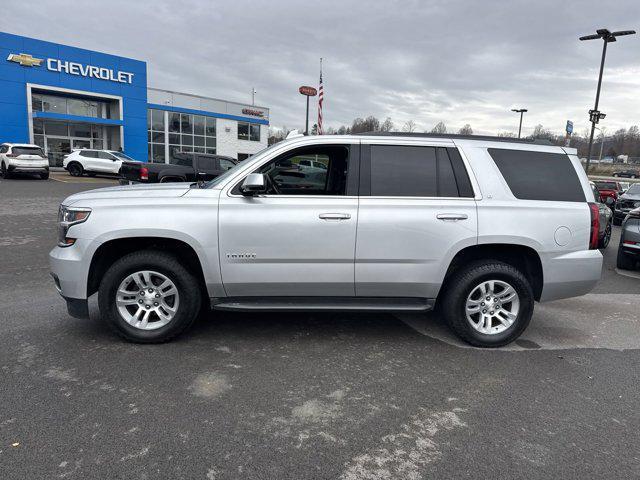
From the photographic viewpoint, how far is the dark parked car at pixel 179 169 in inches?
643

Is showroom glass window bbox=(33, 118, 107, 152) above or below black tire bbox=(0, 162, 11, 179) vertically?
above

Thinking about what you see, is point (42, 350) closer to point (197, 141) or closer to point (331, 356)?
point (331, 356)

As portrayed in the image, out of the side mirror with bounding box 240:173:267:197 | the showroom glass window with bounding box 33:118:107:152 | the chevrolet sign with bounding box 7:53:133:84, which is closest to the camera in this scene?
the side mirror with bounding box 240:173:267:197

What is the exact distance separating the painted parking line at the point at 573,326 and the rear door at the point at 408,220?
88cm

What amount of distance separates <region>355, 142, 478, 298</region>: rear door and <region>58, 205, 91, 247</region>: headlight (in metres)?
2.37

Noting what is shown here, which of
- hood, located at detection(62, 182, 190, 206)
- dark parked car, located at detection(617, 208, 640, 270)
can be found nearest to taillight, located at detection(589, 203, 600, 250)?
hood, located at detection(62, 182, 190, 206)

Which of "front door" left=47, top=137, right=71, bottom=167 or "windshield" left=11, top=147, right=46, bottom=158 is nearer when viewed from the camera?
"windshield" left=11, top=147, right=46, bottom=158

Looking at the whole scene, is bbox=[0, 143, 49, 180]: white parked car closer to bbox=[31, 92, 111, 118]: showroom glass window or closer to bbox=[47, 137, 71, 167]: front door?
bbox=[47, 137, 71, 167]: front door

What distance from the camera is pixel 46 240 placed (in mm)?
9195

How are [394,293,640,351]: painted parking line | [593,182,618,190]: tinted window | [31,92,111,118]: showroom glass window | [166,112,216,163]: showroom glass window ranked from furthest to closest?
[166,112,216,163]: showroom glass window → [31,92,111,118]: showroom glass window → [593,182,618,190]: tinted window → [394,293,640,351]: painted parking line

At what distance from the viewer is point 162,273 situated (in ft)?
13.7

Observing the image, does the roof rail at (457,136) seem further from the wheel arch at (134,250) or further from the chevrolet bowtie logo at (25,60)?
the chevrolet bowtie logo at (25,60)

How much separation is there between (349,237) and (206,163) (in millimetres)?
14341

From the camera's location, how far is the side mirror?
3.95 metres
